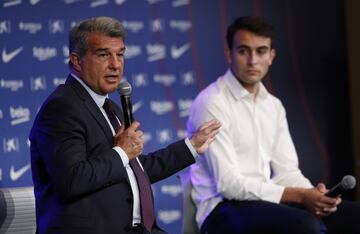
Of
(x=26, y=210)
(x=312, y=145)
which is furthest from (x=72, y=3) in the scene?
(x=312, y=145)

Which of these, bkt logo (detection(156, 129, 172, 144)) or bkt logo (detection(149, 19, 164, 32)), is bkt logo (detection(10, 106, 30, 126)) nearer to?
bkt logo (detection(156, 129, 172, 144))

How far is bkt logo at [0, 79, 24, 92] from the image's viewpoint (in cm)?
363

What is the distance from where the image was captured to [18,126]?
145 inches

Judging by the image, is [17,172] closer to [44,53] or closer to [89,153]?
[44,53]

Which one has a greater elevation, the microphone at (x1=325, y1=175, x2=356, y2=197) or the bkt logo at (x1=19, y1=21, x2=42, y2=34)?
the bkt logo at (x1=19, y1=21, x2=42, y2=34)

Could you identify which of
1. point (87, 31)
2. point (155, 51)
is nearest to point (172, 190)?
point (155, 51)

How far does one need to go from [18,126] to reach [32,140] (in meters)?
1.09

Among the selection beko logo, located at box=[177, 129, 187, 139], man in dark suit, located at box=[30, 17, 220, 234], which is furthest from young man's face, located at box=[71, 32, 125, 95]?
beko logo, located at box=[177, 129, 187, 139]

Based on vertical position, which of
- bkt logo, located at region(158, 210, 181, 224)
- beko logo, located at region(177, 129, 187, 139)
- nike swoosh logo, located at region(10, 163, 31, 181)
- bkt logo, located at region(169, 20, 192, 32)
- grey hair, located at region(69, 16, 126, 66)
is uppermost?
grey hair, located at region(69, 16, 126, 66)

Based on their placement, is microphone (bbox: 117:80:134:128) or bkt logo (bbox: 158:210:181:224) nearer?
microphone (bbox: 117:80:134:128)

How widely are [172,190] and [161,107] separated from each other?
500 millimetres

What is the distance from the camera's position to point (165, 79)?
4.21 meters

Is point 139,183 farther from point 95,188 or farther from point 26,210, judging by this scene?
point 26,210

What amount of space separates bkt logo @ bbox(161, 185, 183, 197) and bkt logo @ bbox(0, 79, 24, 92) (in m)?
1.06
